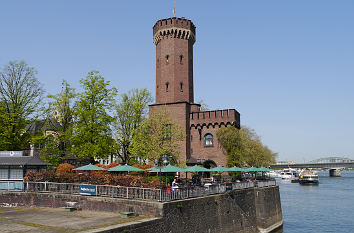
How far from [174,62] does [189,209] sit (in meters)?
31.7

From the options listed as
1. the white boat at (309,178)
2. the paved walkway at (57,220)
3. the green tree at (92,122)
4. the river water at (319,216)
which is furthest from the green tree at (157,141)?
the white boat at (309,178)

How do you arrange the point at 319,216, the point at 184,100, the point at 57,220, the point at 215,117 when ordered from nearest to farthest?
the point at 57,220 → the point at 319,216 → the point at 215,117 → the point at 184,100

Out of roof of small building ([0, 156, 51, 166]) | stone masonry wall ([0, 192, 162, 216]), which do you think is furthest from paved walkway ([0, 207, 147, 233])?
roof of small building ([0, 156, 51, 166])

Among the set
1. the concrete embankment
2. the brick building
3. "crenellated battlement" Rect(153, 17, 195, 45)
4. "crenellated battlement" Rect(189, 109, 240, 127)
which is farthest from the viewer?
"crenellated battlement" Rect(153, 17, 195, 45)

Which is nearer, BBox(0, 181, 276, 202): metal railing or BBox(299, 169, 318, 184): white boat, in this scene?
BBox(0, 181, 276, 202): metal railing

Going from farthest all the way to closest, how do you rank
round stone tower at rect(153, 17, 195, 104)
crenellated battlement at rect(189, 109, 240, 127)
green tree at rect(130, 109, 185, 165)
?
round stone tower at rect(153, 17, 195, 104), crenellated battlement at rect(189, 109, 240, 127), green tree at rect(130, 109, 185, 165)

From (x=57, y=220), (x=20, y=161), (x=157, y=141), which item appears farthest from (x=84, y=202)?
(x=157, y=141)

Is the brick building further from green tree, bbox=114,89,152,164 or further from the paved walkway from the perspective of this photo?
the paved walkway

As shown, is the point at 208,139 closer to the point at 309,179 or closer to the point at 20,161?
the point at 20,161

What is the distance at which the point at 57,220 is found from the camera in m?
17.5

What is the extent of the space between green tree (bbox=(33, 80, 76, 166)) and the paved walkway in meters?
18.0

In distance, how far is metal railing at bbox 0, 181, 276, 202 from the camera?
19.7 m

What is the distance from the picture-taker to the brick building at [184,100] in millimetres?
47188

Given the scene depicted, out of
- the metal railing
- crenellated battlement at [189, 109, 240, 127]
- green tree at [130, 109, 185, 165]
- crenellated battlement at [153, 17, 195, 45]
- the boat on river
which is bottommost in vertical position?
the boat on river
